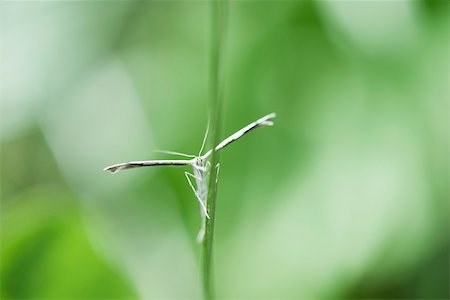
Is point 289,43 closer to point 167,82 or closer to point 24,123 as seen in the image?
point 167,82

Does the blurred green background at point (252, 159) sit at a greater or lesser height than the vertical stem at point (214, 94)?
lesser

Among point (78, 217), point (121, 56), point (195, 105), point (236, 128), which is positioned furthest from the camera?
point (121, 56)

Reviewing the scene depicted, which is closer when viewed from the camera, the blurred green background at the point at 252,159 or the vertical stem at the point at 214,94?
the vertical stem at the point at 214,94

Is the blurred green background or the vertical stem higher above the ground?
the vertical stem

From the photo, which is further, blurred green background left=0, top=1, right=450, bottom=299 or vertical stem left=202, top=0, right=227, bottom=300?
blurred green background left=0, top=1, right=450, bottom=299

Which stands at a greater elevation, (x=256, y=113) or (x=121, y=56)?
(x=121, y=56)

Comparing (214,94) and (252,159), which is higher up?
(214,94)

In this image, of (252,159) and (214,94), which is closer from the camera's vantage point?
(214,94)

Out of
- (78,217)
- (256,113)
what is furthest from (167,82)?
(78,217)
